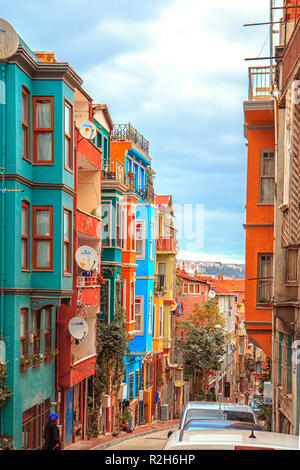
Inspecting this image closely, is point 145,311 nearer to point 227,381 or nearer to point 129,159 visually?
point 129,159

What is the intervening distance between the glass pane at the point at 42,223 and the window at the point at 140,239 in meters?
20.3

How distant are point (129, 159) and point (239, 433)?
35.4 m

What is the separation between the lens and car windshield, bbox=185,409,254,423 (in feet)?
51.3

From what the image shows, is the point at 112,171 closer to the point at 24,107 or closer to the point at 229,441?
the point at 24,107

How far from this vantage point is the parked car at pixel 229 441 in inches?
231

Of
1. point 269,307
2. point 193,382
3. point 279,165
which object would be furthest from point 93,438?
point 193,382

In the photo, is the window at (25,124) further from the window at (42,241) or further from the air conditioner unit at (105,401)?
the air conditioner unit at (105,401)

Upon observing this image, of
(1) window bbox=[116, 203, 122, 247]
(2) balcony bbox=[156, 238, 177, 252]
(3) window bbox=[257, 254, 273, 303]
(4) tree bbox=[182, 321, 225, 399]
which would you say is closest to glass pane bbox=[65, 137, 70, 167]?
(3) window bbox=[257, 254, 273, 303]

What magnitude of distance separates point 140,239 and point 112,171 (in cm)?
872

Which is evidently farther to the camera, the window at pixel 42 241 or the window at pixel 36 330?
the window at pixel 36 330

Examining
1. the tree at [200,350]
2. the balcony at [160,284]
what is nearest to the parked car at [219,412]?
the balcony at [160,284]

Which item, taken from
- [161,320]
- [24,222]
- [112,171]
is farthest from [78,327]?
[161,320]

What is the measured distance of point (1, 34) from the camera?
1781 centimetres
